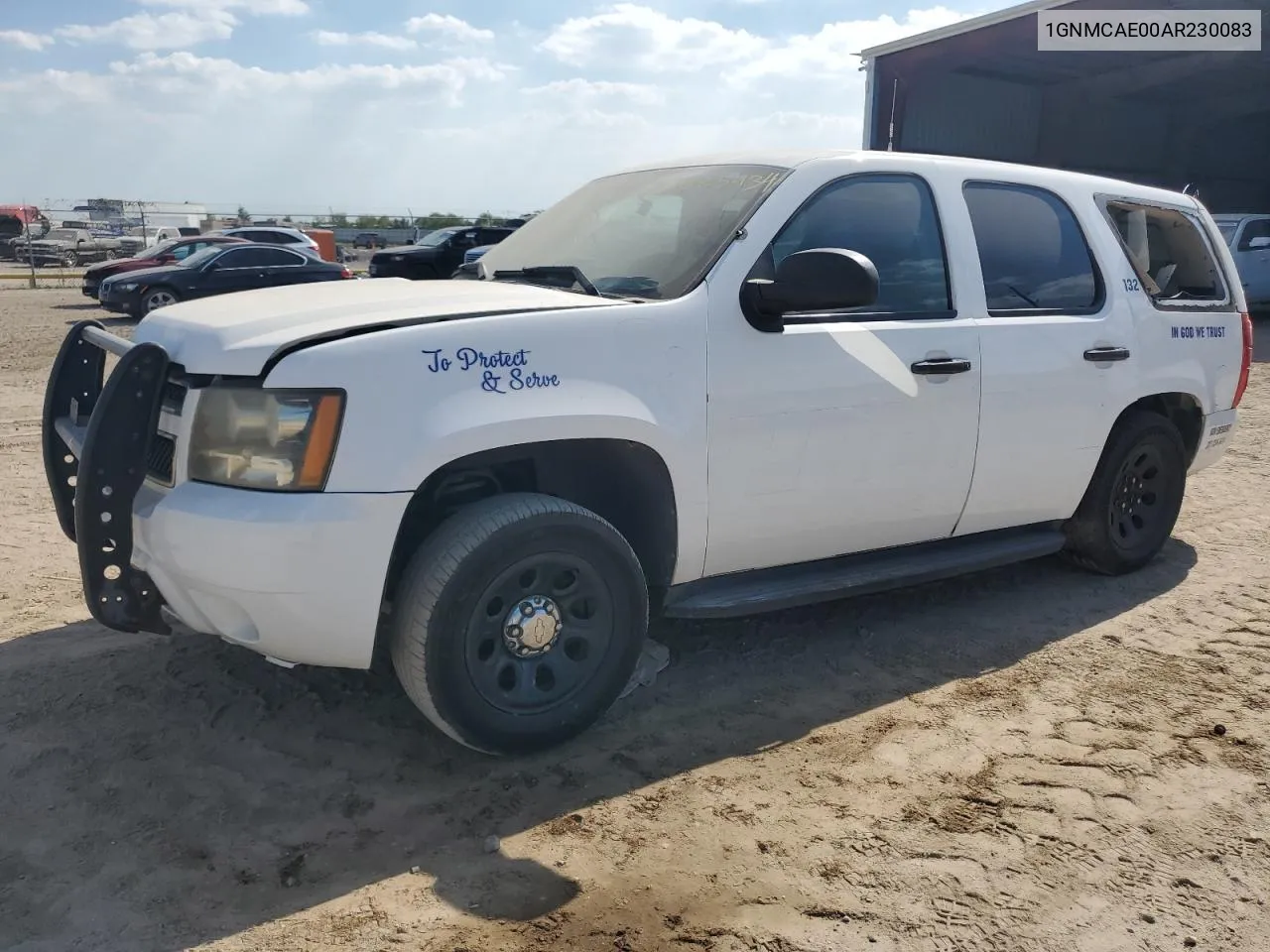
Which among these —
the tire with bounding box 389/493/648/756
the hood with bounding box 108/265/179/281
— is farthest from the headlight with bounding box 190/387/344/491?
the hood with bounding box 108/265/179/281

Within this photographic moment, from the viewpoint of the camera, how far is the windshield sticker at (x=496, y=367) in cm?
292

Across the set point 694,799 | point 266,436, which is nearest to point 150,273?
point 266,436

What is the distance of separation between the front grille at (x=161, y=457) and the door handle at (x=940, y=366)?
2468 millimetres

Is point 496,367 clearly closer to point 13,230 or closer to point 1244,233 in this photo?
point 1244,233

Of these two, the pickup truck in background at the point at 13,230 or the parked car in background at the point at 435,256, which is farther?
the pickup truck in background at the point at 13,230

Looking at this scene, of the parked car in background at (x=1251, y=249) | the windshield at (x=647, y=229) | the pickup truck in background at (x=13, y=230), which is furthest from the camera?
the pickup truck in background at (x=13, y=230)

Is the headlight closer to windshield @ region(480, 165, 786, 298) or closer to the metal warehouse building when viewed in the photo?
windshield @ region(480, 165, 786, 298)

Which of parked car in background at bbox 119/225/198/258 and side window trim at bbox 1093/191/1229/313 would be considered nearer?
side window trim at bbox 1093/191/1229/313

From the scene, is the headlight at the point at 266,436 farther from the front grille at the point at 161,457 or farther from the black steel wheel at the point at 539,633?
the black steel wheel at the point at 539,633

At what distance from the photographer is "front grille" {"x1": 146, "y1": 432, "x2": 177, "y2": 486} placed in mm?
2992

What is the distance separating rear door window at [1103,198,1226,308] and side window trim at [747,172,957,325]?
1228mm

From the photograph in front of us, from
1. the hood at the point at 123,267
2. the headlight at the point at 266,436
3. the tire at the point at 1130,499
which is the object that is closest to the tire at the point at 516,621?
the headlight at the point at 266,436

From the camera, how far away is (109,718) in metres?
3.46

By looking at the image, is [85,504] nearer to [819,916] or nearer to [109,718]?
[109,718]
